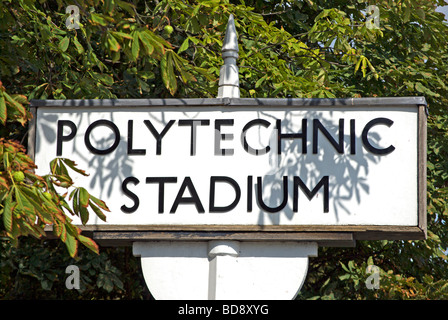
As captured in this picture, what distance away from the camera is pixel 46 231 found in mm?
5090

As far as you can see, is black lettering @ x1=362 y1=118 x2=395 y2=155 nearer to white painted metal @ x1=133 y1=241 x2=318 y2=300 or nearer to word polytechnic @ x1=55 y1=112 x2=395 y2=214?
word polytechnic @ x1=55 y1=112 x2=395 y2=214

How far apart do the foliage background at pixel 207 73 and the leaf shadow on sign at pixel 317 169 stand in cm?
100

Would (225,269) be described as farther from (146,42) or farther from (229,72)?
(146,42)

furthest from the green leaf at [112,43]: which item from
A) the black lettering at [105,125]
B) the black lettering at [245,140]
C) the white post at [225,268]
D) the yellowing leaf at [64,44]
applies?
the yellowing leaf at [64,44]

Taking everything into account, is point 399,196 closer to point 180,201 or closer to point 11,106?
point 180,201

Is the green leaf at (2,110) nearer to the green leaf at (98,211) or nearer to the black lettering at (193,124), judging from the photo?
the green leaf at (98,211)

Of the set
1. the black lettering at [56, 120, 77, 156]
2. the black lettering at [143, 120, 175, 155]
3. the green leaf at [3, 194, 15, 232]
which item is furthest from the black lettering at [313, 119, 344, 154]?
the green leaf at [3, 194, 15, 232]

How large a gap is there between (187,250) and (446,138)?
704cm

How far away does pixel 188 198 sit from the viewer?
507 centimetres

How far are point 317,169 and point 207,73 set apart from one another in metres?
1.60

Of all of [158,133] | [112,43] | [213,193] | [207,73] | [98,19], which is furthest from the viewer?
[207,73]

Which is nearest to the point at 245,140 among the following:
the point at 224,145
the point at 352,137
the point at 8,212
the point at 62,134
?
the point at 224,145

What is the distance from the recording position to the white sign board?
4984mm

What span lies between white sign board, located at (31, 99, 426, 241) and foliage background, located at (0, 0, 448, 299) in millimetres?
281
